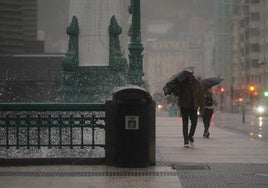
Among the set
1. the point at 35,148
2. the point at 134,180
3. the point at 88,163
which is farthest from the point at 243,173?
the point at 35,148

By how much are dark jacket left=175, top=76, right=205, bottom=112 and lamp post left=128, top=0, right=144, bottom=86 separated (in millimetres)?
3605

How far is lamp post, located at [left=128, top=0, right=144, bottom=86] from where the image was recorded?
20891mm

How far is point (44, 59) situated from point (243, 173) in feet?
282

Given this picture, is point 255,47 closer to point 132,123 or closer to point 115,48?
point 115,48

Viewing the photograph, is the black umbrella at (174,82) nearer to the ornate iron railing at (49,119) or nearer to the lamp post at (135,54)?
the lamp post at (135,54)

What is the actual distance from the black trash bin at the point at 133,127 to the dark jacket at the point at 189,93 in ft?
14.5

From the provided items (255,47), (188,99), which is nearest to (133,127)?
(188,99)

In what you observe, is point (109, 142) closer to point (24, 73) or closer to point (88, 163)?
point (88, 163)

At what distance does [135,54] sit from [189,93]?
4.45 metres

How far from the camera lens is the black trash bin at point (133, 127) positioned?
1259cm

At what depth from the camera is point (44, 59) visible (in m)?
96.6

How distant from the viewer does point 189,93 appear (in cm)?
1708

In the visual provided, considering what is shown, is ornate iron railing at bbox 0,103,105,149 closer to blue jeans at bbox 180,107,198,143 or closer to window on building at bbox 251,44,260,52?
blue jeans at bbox 180,107,198,143

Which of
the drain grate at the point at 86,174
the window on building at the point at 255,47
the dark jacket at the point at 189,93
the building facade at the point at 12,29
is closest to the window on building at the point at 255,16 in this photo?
the window on building at the point at 255,47
